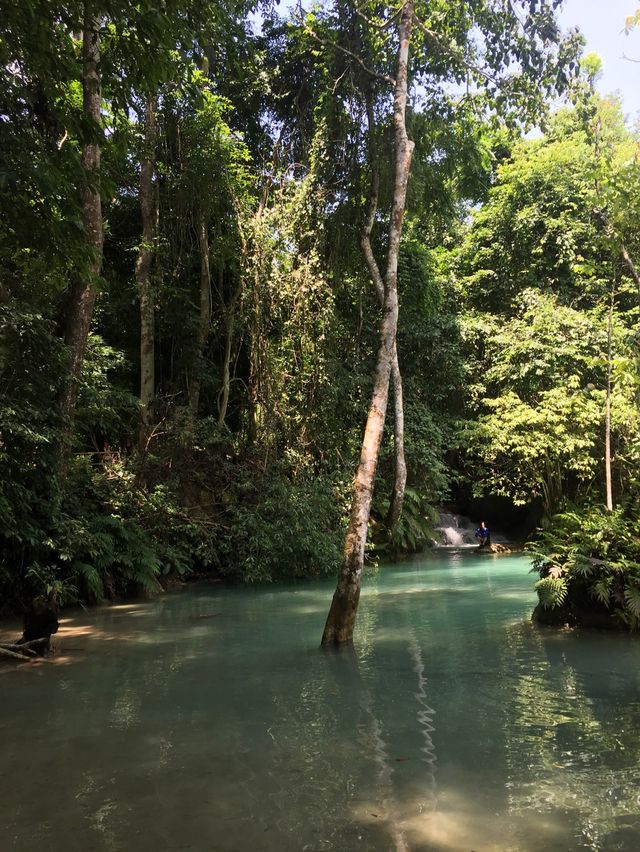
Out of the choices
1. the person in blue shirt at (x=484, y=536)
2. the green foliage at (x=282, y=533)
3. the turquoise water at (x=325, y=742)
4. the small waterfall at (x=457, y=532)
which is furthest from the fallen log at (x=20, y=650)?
the small waterfall at (x=457, y=532)

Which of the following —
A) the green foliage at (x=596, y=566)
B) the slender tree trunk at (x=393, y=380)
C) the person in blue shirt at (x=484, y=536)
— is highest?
the slender tree trunk at (x=393, y=380)

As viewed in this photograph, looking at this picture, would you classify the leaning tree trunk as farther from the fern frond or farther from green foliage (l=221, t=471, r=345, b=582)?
green foliage (l=221, t=471, r=345, b=582)

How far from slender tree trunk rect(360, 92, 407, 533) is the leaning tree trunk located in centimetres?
884

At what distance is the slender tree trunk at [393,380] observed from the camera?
60.3 feet

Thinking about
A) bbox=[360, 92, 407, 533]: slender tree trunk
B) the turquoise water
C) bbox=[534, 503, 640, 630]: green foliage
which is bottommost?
the turquoise water

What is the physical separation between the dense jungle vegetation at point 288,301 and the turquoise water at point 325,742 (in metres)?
2.39

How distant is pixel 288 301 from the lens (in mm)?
17562

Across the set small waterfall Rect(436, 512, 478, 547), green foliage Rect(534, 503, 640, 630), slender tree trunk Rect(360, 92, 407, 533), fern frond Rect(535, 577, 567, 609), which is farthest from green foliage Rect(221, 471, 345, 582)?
small waterfall Rect(436, 512, 478, 547)

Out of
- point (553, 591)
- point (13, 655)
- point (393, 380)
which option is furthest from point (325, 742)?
point (393, 380)

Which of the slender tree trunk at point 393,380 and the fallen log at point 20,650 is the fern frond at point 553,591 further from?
the slender tree trunk at point 393,380

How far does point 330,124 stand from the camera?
1877 centimetres

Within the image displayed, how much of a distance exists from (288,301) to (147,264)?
149 inches

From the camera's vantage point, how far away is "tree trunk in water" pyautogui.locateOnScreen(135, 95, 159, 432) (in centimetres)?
1608

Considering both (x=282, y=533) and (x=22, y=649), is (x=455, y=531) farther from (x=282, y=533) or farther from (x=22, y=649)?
(x=22, y=649)
